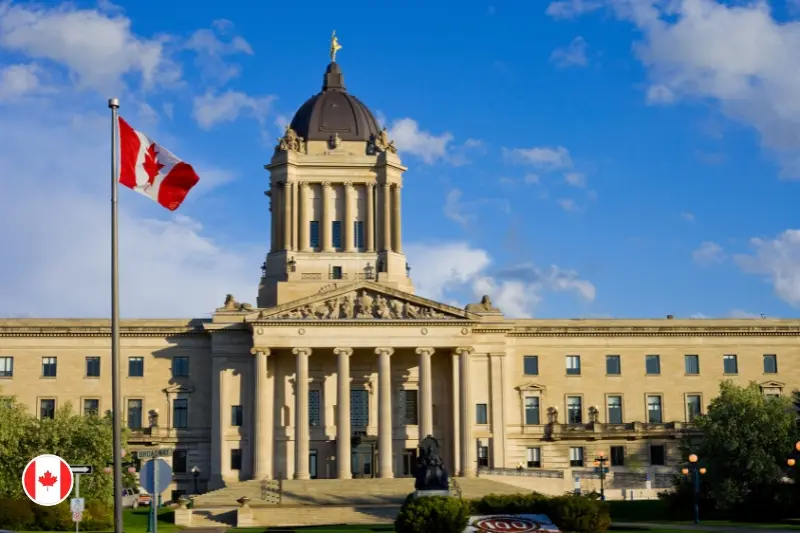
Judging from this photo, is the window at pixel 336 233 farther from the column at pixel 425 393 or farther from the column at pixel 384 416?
the column at pixel 425 393

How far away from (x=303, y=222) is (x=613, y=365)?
2870 cm

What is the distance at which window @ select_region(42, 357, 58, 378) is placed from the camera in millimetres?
98625

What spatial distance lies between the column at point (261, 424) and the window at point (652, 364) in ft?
105

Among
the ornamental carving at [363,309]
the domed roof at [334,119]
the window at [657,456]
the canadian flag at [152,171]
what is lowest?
the window at [657,456]

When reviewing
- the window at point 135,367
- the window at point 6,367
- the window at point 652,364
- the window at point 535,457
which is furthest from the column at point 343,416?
the window at point 6,367

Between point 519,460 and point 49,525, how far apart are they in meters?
44.6

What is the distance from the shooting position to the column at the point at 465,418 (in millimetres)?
92625

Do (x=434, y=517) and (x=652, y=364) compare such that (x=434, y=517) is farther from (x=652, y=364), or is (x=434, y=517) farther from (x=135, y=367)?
(x=652, y=364)

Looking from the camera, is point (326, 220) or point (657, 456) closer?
point (657, 456)

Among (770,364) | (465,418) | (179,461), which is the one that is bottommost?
(179,461)

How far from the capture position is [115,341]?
3016cm

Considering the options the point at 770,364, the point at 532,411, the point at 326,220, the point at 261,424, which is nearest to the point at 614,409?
the point at 532,411

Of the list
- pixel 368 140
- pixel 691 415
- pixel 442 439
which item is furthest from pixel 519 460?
pixel 368 140

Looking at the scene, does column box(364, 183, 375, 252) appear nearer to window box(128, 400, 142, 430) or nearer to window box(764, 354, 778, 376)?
window box(128, 400, 142, 430)
